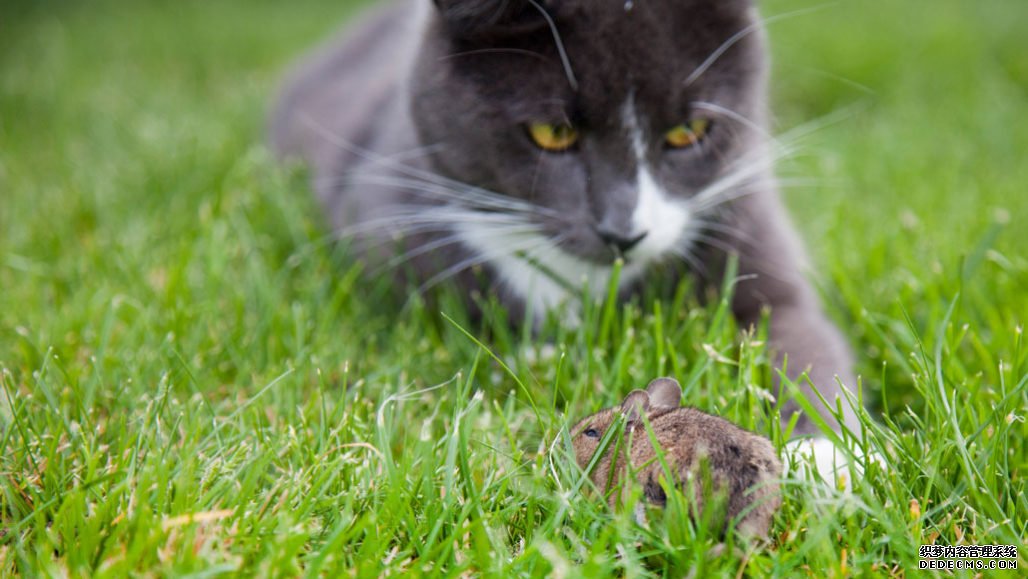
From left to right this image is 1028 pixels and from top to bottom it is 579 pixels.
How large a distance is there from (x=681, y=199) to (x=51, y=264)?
1.65 m

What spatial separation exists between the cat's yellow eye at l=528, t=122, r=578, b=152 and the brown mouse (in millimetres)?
589

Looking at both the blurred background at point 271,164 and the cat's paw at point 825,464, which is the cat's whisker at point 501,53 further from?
the cat's paw at point 825,464

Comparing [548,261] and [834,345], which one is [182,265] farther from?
[834,345]

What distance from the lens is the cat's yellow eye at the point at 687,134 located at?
5.66 feet

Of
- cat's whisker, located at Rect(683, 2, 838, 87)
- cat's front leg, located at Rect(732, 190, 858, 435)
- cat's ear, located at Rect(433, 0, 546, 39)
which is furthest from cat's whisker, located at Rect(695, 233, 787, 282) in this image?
cat's ear, located at Rect(433, 0, 546, 39)

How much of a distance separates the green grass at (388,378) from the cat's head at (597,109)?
0.67 ft

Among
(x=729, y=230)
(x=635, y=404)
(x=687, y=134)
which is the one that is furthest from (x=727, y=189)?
(x=635, y=404)

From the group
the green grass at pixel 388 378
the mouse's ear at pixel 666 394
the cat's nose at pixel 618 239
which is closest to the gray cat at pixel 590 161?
the cat's nose at pixel 618 239

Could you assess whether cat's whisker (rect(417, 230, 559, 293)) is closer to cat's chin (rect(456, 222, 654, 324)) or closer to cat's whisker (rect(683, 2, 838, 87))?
cat's chin (rect(456, 222, 654, 324))

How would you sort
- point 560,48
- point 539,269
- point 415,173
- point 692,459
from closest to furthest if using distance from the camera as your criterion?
point 692,459
point 560,48
point 539,269
point 415,173

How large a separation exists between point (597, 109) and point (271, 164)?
1.58m

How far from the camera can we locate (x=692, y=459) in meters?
1.17

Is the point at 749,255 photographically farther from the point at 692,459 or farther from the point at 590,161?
the point at 692,459

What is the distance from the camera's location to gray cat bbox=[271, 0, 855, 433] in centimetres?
163
